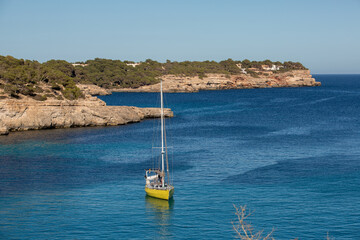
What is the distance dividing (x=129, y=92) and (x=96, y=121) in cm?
10878

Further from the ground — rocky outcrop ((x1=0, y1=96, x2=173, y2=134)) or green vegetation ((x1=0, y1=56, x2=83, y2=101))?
green vegetation ((x1=0, y1=56, x2=83, y2=101))

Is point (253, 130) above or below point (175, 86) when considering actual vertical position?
below

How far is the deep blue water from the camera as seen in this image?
32.0m

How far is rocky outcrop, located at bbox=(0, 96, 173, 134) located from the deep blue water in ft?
10.7

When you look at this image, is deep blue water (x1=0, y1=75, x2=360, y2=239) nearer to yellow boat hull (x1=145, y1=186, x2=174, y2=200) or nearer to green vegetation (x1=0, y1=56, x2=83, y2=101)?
yellow boat hull (x1=145, y1=186, x2=174, y2=200)

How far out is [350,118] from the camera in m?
95.6

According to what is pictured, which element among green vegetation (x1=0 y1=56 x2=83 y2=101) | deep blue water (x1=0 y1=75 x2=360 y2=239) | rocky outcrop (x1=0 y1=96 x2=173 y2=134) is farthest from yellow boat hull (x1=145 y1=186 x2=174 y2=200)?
green vegetation (x1=0 y1=56 x2=83 y2=101)

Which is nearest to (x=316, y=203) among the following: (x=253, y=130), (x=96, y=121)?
(x=253, y=130)

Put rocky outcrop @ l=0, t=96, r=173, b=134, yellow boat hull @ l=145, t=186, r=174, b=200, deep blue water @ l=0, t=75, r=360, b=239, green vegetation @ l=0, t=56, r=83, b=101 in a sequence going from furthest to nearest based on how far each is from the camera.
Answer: green vegetation @ l=0, t=56, r=83, b=101 → rocky outcrop @ l=0, t=96, r=173, b=134 → yellow boat hull @ l=145, t=186, r=174, b=200 → deep blue water @ l=0, t=75, r=360, b=239

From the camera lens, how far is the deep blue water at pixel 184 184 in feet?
105

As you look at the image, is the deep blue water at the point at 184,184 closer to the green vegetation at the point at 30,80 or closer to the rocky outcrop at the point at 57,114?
the rocky outcrop at the point at 57,114

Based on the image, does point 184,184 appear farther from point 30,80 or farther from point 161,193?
point 30,80

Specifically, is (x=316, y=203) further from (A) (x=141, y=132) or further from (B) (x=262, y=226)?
(A) (x=141, y=132)

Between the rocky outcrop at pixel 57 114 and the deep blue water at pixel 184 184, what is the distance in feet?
10.7
